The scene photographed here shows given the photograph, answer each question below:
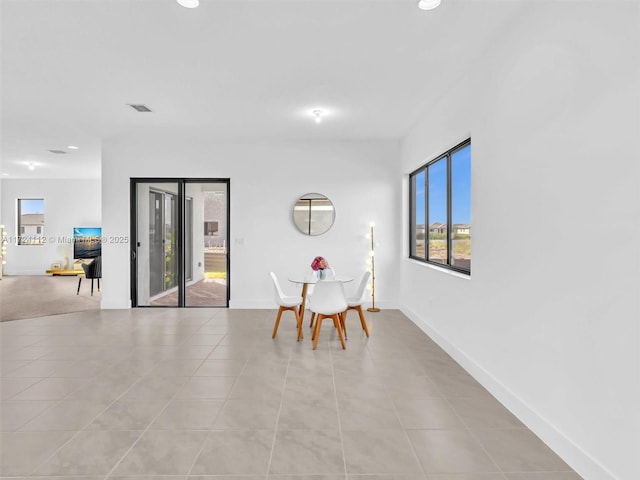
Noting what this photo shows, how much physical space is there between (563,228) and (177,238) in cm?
555

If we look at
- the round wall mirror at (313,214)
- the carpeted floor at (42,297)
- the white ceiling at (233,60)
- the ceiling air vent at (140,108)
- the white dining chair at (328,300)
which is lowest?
the carpeted floor at (42,297)

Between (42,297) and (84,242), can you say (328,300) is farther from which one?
(84,242)

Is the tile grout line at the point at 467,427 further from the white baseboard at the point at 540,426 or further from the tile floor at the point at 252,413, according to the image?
the white baseboard at the point at 540,426

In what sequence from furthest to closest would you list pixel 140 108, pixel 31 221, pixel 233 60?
pixel 31 221 → pixel 140 108 → pixel 233 60

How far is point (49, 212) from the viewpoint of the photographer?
404 inches

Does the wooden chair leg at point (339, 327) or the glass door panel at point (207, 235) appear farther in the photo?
the glass door panel at point (207, 235)

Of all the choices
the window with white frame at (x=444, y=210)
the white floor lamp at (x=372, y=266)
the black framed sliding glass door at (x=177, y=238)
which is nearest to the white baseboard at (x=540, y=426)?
the window with white frame at (x=444, y=210)

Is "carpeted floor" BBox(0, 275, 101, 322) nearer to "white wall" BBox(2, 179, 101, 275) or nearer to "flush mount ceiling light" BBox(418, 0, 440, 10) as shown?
"white wall" BBox(2, 179, 101, 275)

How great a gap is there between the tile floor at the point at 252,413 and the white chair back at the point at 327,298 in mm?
427

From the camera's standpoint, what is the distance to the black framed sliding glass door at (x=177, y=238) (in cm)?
622

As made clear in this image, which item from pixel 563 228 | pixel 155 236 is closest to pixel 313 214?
pixel 155 236

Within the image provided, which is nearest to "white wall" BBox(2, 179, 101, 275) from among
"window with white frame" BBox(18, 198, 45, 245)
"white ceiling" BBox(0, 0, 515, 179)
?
"window with white frame" BBox(18, 198, 45, 245)

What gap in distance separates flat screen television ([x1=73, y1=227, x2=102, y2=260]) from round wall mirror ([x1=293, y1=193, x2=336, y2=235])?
6914 mm

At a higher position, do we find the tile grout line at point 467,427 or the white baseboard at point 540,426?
the white baseboard at point 540,426
